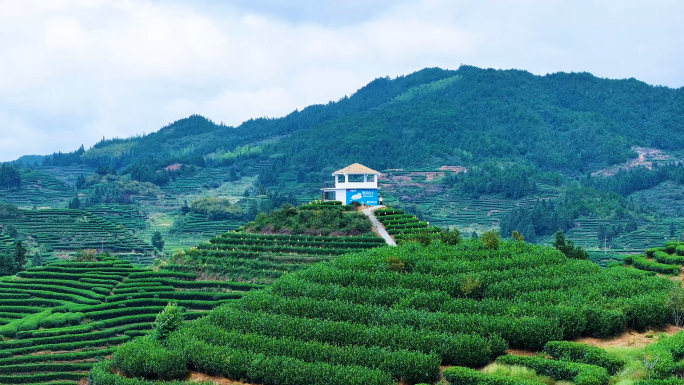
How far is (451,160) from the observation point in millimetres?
119625

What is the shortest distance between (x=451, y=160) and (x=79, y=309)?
8361 centimetres

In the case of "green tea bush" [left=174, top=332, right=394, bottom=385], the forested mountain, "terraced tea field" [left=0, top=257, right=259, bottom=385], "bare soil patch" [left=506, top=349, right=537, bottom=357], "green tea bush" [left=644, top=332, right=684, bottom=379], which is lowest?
"terraced tea field" [left=0, top=257, right=259, bottom=385]

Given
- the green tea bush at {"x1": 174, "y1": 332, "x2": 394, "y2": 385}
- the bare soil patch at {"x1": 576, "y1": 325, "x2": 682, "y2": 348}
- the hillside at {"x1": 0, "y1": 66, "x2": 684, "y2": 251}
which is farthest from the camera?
the hillside at {"x1": 0, "y1": 66, "x2": 684, "y2": 251}

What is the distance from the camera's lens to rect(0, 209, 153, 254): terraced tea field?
224 feet

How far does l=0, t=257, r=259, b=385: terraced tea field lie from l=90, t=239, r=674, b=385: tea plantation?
1124cm

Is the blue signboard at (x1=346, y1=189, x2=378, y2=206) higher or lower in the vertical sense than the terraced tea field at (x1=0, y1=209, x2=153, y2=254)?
higher

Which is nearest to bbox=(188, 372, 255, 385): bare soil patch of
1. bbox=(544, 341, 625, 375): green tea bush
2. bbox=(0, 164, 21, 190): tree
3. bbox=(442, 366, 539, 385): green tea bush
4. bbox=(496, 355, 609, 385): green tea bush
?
bbox=(442, 366, 539, 385): green tea bush

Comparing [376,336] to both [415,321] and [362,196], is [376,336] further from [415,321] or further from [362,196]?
[362,196]

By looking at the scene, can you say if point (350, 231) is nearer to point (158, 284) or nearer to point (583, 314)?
point (158, 284)

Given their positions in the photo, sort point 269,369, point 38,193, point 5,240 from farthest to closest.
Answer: point 38,193 < point 5,240 < point 269,369

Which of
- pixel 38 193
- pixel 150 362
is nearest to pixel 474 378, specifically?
pixel 150 362

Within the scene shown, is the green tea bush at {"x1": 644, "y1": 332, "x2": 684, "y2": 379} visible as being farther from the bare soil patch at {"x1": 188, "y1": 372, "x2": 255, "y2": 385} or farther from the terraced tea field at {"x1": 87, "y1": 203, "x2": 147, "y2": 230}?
the terraced tea field at {"x1": 87, "y1": 203, "x2": 147, "y2": 230}

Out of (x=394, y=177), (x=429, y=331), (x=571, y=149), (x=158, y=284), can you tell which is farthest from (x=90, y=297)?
(x=571, y=149)

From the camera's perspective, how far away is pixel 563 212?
8488 cm
